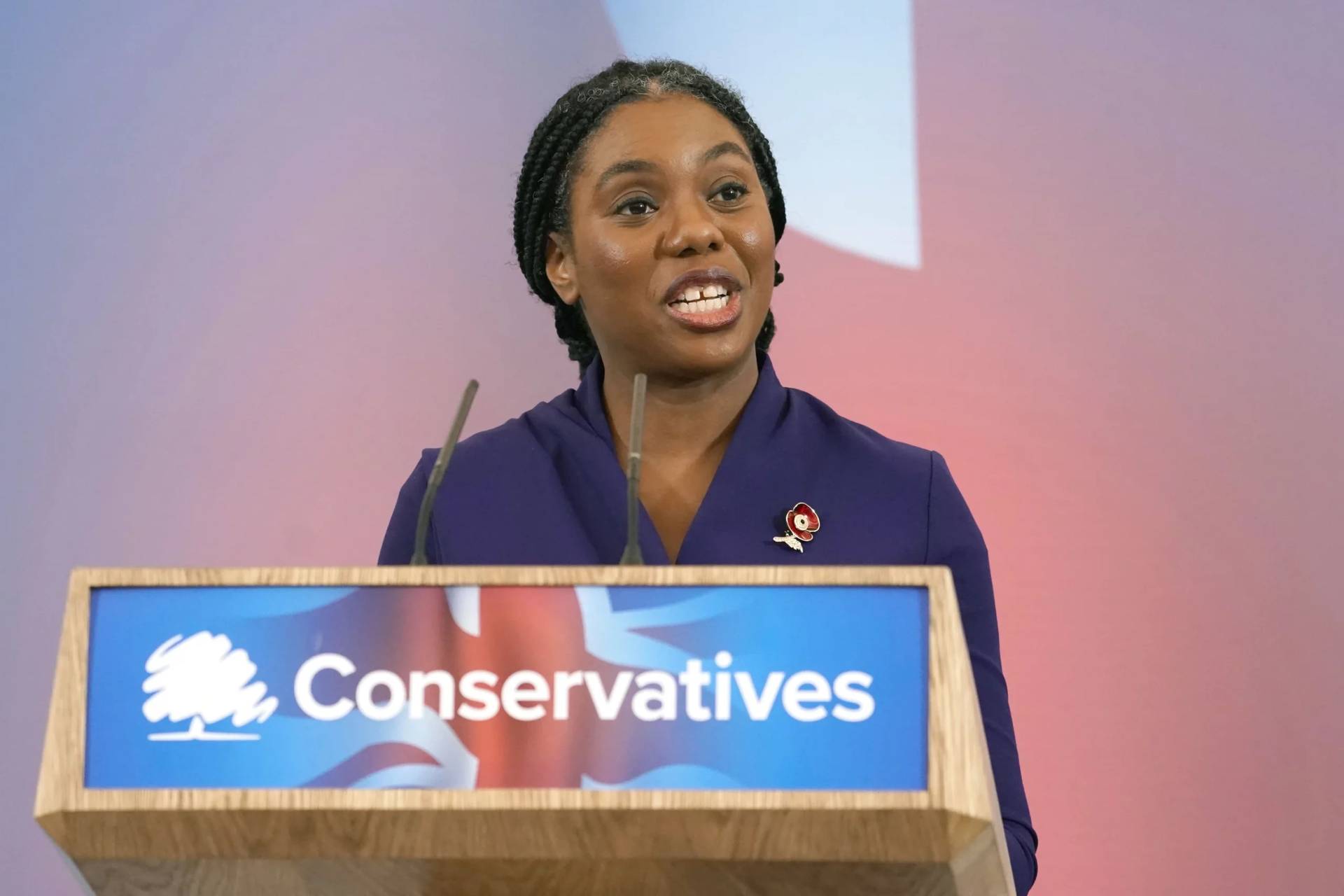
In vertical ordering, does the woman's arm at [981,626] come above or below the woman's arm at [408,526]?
below

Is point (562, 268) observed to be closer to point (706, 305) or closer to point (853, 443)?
point (706, 305)

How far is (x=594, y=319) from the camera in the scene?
152cm

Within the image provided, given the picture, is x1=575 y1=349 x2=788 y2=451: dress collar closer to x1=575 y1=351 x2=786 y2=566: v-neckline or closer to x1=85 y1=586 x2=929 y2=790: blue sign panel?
x1=575 y1=351 x2=786 y2=566: v-neckline

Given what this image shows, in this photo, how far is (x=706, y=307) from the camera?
56.0 inches

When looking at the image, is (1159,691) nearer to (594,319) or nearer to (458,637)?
(594,319)

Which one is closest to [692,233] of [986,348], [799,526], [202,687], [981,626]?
[799,526]

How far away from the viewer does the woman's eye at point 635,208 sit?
146 centimetres

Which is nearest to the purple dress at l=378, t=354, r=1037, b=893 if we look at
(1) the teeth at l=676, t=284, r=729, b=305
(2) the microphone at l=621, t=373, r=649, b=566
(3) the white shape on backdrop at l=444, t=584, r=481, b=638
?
(1) the teeth at l=676, t=284, r=729, b=305

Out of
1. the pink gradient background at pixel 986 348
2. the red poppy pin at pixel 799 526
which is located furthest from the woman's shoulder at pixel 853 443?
the pink gradient background at pixel 986 348

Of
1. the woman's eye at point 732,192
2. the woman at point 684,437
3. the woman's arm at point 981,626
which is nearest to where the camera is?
the woman's arm at point 981,626

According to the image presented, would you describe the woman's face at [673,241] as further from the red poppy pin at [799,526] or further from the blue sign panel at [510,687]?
the blue sign panel at [510,687]

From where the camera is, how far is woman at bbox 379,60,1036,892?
1350 millimetres

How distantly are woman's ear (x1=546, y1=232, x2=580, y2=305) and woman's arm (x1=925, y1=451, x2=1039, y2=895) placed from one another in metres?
0.39

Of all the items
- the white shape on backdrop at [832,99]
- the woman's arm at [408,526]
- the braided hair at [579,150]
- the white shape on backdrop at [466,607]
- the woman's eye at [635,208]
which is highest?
the white shape on backdrop at [832,99]
